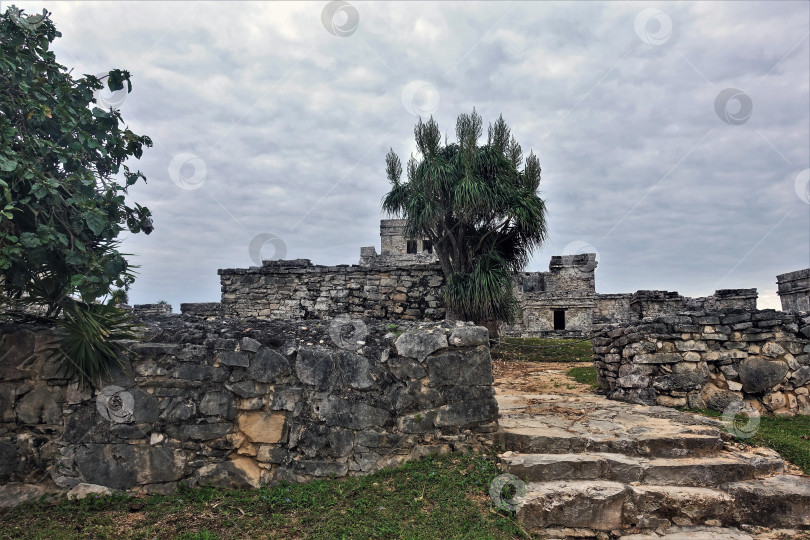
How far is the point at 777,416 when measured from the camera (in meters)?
5.94

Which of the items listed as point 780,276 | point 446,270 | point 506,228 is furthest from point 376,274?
point 780,276

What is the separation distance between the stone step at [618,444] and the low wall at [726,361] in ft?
6.65

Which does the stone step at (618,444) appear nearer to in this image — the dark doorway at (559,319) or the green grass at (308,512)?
the green grass at (308,512)

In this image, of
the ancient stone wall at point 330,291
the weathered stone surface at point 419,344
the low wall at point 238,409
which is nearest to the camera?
the low wall at point 238,409

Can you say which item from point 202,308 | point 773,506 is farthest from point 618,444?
point 202,308

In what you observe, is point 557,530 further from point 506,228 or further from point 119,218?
point 506,228

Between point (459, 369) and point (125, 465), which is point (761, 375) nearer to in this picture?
point (459, 369)

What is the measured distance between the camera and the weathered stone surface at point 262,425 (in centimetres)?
390
